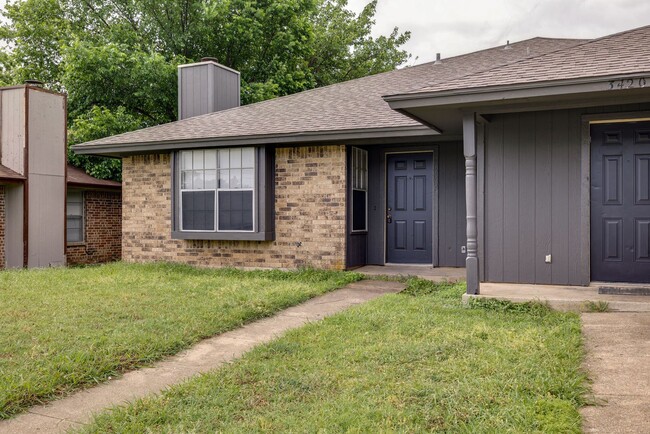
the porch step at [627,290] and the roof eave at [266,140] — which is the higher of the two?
the roof eave at [266,140]

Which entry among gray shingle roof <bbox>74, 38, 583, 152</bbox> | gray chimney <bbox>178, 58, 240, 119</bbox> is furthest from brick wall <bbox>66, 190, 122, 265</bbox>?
gray chimney <bbox>178, 58, 240, 119</bbox>

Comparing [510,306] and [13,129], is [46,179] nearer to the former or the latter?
[13,129]

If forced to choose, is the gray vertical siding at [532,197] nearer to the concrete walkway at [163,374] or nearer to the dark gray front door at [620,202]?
the dark gray front door at [620,202]

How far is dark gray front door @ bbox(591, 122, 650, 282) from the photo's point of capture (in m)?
6.58

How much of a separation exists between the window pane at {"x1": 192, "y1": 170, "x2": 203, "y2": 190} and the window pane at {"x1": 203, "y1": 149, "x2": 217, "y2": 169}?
20 cm

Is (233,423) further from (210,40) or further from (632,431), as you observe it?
(210,40)

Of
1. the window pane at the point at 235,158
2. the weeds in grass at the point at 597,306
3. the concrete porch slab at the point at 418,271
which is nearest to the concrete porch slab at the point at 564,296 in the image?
the weeds in grass at the point at 597,306

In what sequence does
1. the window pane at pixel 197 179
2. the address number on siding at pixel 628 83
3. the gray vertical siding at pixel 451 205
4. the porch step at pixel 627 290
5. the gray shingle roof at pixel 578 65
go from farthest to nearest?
the window pane at pixel 197 179, the gray vertical siding at pixel 451 205, the porch step at pixel 627 290, the gray shingle roof at pixel 578 65, the address number on siding at pixel 628 83

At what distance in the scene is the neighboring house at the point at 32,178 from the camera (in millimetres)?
12414

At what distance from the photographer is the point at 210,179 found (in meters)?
10.4

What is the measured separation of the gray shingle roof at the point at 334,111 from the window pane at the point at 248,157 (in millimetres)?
347

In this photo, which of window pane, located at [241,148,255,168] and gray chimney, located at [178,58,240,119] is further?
gray chimney, located at [178,58,240,119]

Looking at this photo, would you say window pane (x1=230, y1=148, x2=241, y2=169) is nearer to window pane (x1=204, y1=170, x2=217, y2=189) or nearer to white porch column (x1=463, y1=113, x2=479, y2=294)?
window pane (x1=204, y1=170, x2=217, y2=189)

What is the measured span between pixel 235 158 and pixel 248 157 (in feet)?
0.91
